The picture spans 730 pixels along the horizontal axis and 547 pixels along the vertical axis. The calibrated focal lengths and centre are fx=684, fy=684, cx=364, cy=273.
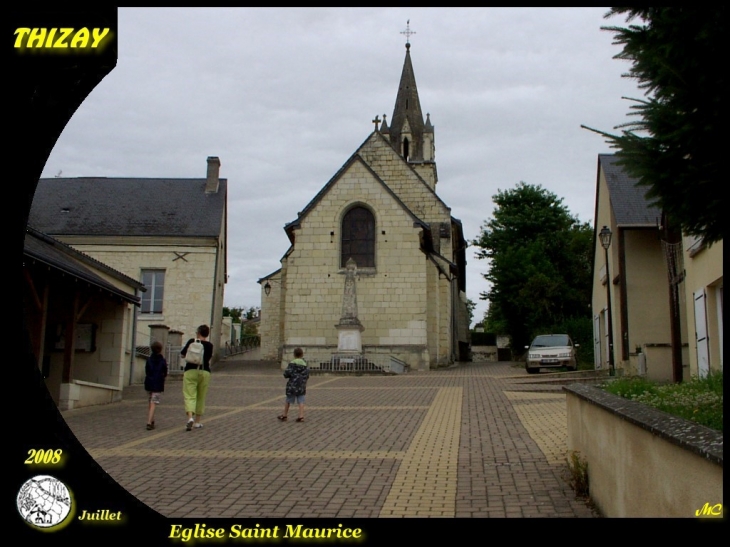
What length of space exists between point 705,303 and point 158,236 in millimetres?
27015

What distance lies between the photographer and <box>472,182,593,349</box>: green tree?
1582 inches

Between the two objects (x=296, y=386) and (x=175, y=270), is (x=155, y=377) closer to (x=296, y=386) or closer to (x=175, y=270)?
(x=296, y=386)

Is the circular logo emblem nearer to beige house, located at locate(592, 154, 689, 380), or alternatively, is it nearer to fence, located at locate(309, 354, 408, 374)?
beige house, located at locate(592, 154, 689, 380)

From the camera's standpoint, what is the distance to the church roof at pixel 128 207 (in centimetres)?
3431

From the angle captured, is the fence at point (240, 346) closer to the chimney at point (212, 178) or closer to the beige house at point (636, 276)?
the chimney at point (212, 178)

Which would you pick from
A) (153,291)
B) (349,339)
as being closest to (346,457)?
(349,339)

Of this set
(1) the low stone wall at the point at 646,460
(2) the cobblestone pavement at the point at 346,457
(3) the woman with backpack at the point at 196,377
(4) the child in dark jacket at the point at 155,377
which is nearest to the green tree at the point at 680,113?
(1) the low stone wall at the point at 646,460

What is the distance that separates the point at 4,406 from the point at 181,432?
305 inches

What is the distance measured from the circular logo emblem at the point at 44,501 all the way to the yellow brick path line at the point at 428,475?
3.05 metres

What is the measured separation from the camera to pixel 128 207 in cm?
3581

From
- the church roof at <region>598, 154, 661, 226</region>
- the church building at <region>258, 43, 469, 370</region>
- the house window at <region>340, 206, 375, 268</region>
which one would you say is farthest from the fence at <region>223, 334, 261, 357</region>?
the church roof at <region>598, 154, 661, 226</region>

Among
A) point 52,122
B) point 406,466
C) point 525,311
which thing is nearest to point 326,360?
point 525,311

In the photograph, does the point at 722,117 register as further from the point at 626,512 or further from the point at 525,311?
the point at 525,311

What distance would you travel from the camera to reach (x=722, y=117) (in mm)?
3029
